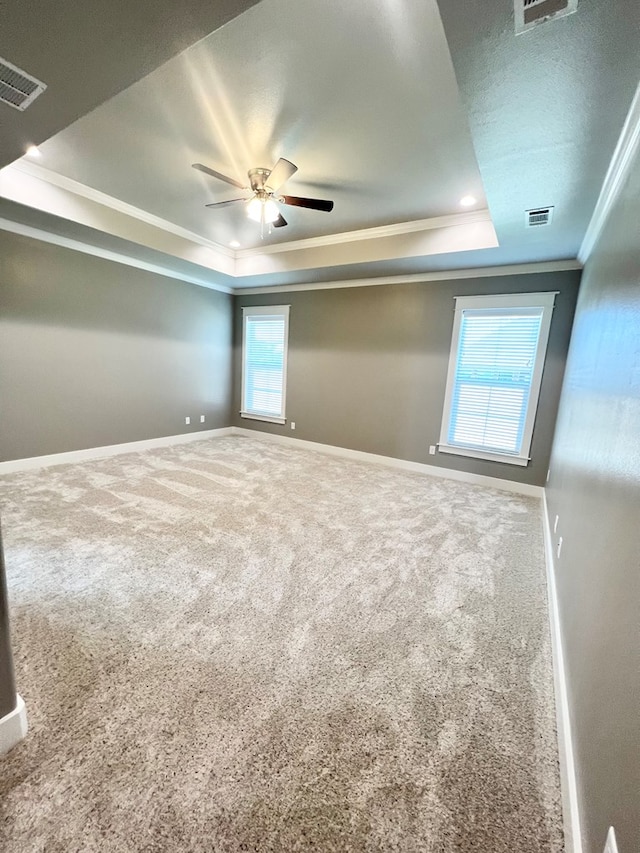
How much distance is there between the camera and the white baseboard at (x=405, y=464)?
4.11 m

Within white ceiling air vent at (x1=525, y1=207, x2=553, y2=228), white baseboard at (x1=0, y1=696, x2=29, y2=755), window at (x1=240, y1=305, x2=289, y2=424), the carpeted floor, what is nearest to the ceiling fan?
white ceiling air vent at (x1=525, y1=207, x2=553, y2=228)

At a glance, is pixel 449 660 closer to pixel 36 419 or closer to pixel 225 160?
pixel 225 160

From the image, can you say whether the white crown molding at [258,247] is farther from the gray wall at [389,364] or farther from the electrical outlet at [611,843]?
the electrical outlet at [611,843]

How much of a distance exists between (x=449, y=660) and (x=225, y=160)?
12.2 feet

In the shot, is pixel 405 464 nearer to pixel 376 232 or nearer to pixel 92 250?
pixel 376 232

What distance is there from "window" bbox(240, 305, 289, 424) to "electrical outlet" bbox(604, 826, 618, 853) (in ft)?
17.6

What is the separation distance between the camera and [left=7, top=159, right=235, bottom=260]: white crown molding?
305 cm

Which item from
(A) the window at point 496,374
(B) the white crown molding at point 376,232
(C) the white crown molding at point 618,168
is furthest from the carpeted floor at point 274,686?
(B) the white crown molding at point 376,232

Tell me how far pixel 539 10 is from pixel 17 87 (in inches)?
92.5

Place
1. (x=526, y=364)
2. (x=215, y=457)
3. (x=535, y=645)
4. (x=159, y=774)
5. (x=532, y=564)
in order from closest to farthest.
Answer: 1. (x=159, y=774)
2. (x=535, y=645)
3. (x=532, y=564)
4. (x=526, y=364)
5. (x=215, y=457)

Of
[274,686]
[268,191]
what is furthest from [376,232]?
[274,686]

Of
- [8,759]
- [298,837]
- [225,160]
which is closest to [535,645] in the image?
[298,837]

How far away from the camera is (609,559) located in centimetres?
116

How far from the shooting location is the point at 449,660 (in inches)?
65.3
